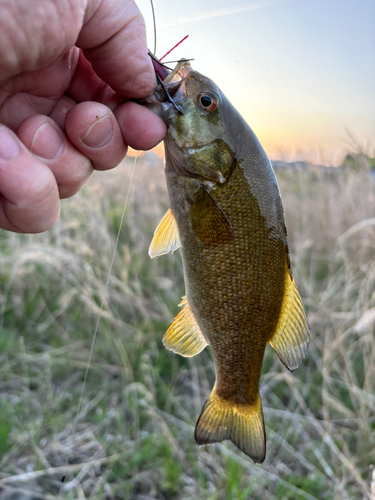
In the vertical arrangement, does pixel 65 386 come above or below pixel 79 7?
below

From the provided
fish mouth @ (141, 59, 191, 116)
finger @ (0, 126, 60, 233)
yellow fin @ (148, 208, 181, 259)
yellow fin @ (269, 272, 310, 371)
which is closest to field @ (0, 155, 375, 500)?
yellow fin @ (148, 208, 181, 259)

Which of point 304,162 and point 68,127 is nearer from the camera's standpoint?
point 68,127

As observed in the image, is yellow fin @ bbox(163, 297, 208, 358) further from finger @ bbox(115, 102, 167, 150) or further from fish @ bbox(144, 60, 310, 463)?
finger @ bbox(115, 102, 167, 150)

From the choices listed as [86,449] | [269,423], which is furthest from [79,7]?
[269,423]

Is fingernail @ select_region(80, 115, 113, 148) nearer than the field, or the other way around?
fingernail @ select_region(80, 115, 113, 148)

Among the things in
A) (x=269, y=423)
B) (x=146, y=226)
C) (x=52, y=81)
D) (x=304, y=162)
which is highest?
(x=304, y=162)

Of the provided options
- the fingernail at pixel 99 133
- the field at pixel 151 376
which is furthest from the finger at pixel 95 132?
the field at pixel 151 376

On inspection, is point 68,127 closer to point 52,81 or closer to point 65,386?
point 52,81
